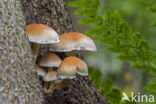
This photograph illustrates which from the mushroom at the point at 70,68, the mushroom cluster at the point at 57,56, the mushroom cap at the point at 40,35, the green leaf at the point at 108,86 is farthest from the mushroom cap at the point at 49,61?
the green leaf at the point at 108,86

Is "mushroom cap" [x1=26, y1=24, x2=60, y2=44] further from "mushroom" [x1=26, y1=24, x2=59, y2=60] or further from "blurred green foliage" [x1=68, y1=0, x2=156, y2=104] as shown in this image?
"blurred green foliage" [x1=68, y1=0, x2=156, y2=104]

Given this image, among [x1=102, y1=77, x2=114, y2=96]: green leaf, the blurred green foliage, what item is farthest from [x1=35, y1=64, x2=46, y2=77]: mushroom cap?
[x1=102, y1=77, x2=114, y2=96]: green leaf

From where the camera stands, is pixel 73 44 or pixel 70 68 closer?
Answer: pixel 70 68

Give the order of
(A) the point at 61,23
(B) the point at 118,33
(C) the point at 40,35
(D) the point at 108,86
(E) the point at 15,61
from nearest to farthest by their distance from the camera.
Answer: (E) the point at 15,61
(C) the point at 40,35
(A) the point at 61,23
(B) the point at 118,33
(D) the point at 108,86

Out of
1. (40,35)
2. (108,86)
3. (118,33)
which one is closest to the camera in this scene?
(40,35)

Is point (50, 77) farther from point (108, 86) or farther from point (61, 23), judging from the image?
point (108, 86)

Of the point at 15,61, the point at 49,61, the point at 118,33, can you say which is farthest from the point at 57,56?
the point at 118,33

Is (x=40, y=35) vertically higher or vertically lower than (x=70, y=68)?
higher

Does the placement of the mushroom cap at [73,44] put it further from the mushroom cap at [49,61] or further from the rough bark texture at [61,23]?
the rough bark texture at [61,23]
